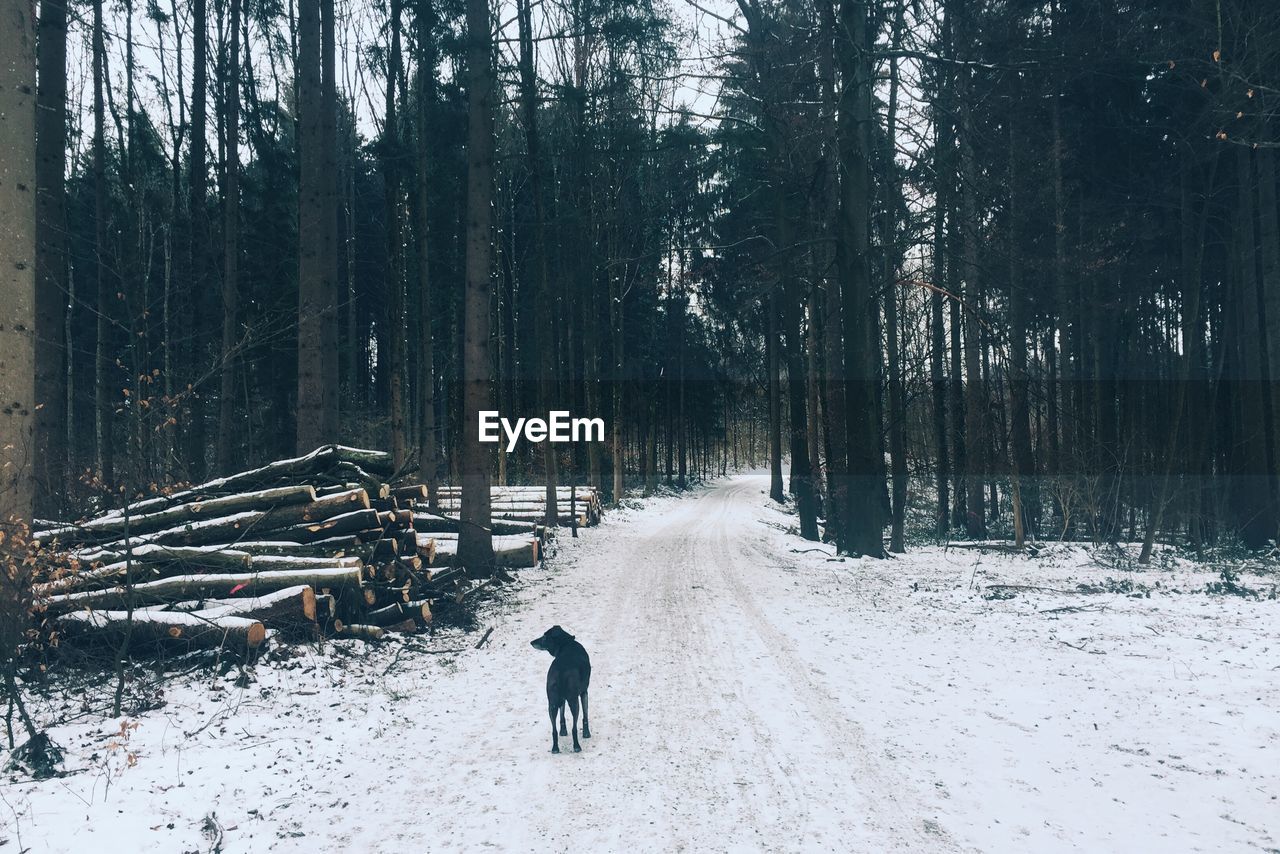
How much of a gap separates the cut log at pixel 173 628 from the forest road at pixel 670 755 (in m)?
1.92

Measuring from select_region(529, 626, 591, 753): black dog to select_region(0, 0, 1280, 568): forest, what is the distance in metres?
4.08

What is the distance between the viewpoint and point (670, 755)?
549 cm

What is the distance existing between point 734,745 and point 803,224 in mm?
18045

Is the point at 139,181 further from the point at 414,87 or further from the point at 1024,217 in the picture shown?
the point at 1024,217

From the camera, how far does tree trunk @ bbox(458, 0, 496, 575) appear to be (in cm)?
1300

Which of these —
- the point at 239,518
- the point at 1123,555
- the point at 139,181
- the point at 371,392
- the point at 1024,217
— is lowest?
the point at 1123,555

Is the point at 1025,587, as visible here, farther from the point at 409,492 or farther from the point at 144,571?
the point at 144,571

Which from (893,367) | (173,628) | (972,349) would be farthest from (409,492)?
(972,349)

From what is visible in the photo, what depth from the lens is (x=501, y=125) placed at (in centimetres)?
2467

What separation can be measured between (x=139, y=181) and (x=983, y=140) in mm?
26081

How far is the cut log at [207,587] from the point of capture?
7.25 m

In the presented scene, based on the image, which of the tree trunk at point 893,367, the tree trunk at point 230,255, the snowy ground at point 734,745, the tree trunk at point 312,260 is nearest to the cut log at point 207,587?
the snowy ground at point 734,745

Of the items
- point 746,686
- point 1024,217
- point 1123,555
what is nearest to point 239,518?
point 746,686

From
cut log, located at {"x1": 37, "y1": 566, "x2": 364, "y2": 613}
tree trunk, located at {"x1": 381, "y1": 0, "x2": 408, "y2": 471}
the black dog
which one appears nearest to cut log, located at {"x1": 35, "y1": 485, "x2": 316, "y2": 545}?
cut log, located at {"x1": 37, "y1": 566, "x2": 364, "y2": 613}
